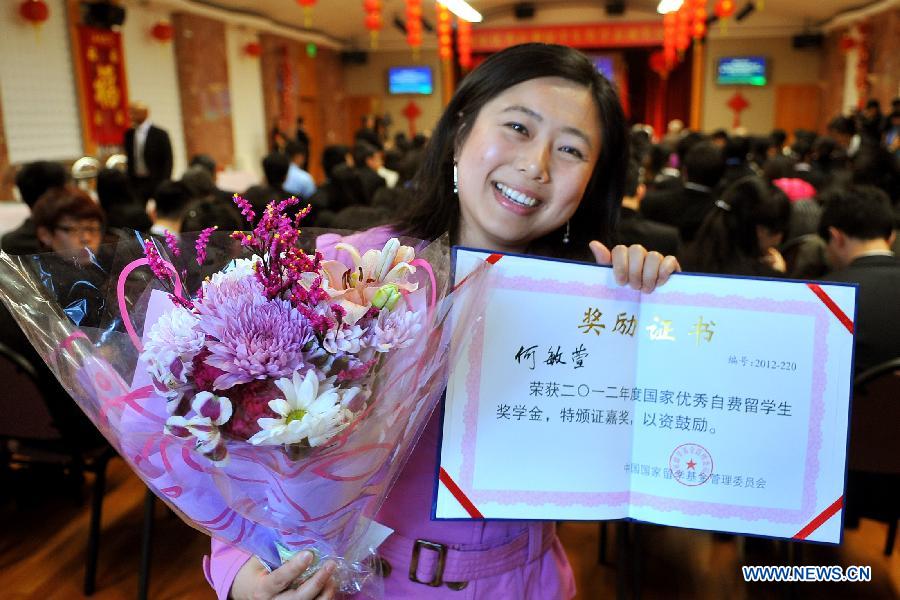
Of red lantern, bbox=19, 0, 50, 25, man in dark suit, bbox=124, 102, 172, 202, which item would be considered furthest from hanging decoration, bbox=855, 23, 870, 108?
→ red lantern, bbox=19, 0, 50, 25

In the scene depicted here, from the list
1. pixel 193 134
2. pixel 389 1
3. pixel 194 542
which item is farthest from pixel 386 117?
pixel 194 542

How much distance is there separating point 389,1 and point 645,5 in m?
4.57

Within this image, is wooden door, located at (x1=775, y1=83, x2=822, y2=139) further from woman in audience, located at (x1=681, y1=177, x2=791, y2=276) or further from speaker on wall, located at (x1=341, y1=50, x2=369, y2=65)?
woman in audience, located at (x1=681, y1=177, x2=791, y2=276)

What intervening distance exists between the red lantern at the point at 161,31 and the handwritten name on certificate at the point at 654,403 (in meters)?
8.35

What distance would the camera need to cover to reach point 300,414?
650 mm

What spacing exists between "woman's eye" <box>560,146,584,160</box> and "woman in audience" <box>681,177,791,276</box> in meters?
1.60

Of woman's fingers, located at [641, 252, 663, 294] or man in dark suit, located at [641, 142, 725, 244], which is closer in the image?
woman's fingers, located at [641, 252, 663, 294]

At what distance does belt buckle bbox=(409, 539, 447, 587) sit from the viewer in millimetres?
948

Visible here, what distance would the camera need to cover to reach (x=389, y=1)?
37.3 ft

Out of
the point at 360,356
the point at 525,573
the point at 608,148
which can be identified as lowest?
the point at 525,573

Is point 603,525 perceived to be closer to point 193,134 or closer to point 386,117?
point 193,134

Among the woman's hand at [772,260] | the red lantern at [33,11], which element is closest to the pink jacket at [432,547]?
the woman's hand at [772,260]

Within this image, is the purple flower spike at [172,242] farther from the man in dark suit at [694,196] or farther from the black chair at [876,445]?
the man in dark suit at [694,196]

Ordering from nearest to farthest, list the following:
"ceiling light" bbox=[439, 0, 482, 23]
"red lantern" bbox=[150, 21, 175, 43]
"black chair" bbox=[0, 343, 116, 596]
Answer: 1. "black chair" bbox=[0, 343, 116, 596]
2. "ceiling light" bbox=[439, 0, 482, 23]
3. "red lantern" bbox=[150, 21, 175, 43]
